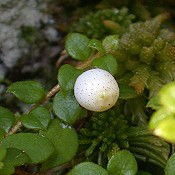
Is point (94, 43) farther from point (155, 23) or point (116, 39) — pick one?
point (155, 23)

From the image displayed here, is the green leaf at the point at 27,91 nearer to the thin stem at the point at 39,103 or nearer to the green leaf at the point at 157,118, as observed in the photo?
the thin stem at the point at 39,103

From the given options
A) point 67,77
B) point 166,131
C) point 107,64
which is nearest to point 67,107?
point 67,77

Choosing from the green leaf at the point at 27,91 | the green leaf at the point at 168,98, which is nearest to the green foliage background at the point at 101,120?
the green leaf at the point at 27,91

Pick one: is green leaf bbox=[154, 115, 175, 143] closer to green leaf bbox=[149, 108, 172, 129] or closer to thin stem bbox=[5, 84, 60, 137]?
green leaf bbox=[149, 108, 172, 129]

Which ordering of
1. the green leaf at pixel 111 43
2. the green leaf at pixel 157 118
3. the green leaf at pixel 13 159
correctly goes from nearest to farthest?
the green leaf at pixel 157 118, the green leaf at pixel 13 159, the green leaf at pixel 111 43

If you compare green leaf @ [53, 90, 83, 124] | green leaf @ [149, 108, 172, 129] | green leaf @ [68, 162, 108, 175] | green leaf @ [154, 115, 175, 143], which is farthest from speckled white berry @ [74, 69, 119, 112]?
green leaf @ [154, 115, 175, 143]

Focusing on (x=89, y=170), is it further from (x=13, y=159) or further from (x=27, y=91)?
(x=27, y=91)

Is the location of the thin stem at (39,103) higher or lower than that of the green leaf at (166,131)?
lower
